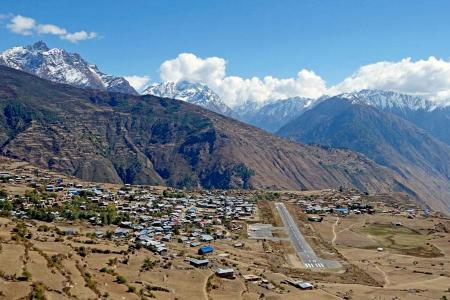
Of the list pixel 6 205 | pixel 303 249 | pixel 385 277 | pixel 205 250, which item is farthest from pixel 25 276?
pixel 303 249

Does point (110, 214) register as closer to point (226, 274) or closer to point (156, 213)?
point (156, 213)

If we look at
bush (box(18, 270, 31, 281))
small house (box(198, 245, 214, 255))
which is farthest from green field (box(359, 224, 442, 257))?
bush (box(18, 270, 31, 281))

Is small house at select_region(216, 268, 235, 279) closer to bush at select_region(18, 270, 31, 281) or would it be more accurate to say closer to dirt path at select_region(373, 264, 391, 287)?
dirt path at select_region(373, 264, 391, 287)

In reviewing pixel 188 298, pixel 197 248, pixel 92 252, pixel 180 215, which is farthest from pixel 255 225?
pixel 188 298

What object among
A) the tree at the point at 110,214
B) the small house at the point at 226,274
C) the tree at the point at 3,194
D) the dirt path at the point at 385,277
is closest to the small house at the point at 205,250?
the small house at the point at 226,274

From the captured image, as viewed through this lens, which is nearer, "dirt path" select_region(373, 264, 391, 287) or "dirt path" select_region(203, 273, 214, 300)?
"dirt path" select_region(203, 273, 214, 300)

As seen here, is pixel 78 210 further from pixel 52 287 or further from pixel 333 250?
pixel 52 287

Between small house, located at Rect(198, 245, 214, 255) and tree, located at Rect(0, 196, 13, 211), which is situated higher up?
tree, located at Rect(0, 196, 13, 211)

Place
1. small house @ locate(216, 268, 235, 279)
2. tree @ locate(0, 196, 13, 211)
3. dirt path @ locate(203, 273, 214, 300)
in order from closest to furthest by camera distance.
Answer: dirt path @ locate(203, 273, 214, 300) → small house @ locate(216, 268, 235, 279) → tree @ locate(0, 196, 13, 211)

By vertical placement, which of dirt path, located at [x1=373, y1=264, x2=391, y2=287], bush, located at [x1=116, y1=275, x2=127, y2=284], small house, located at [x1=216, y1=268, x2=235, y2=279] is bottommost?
dirt path, located at [x1=373, y1=264, x2=391, y2=287]

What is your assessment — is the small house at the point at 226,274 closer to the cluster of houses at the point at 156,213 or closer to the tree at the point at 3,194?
the cluster of houses at the point at 156,213
